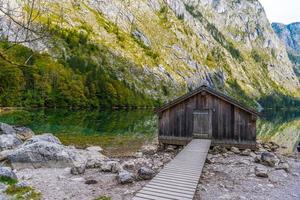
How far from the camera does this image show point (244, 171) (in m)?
18.5

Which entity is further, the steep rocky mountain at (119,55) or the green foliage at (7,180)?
the steep rocky mountain at (119,55)

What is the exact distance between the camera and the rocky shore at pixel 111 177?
13383 millimetres

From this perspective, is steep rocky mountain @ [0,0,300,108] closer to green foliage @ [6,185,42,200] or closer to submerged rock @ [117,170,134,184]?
submerged rock @ [117,170,134,184]

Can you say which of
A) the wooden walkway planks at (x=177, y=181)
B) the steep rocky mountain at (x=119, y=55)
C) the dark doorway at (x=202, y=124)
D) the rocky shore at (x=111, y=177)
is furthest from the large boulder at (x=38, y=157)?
the steep rocky mountain at (x=119, y=55)

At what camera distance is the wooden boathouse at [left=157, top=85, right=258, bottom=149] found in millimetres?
25328

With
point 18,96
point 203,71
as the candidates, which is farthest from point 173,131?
point 203,71

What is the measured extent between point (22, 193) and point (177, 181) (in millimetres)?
6510

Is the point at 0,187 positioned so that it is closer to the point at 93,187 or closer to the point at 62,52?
the point at 93,187

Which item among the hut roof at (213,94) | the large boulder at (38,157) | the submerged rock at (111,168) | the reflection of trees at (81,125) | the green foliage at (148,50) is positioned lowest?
the submerged rock at (111,168)

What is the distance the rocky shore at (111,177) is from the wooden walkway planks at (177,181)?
0.82 m

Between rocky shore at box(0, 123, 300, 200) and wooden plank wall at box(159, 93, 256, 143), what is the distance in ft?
11.0

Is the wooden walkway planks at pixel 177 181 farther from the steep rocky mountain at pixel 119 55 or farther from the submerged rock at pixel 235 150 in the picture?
the steep rocky mountain at pixel 119 55

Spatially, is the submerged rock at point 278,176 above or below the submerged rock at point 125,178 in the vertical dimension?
below

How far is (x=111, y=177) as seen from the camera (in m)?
16.1
